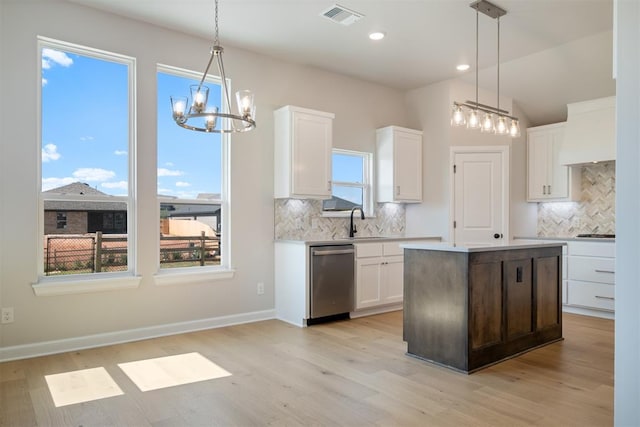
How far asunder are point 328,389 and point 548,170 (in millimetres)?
4961

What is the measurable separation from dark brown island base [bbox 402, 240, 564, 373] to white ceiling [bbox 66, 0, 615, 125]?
2.21 meters

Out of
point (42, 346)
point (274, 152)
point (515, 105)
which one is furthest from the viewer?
point (515, 105)

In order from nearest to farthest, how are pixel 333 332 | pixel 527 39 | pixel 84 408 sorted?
pixel 84 408 < pixel 333 332 < pixel 527 39

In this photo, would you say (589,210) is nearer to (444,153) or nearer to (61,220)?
(444,153)

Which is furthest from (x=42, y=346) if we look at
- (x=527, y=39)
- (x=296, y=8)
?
(x=527, y=39)

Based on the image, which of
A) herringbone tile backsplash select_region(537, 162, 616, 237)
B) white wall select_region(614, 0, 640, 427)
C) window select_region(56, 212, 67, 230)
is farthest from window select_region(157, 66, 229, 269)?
herringbone tile backsplash select_region(537, 162, 616, 237)

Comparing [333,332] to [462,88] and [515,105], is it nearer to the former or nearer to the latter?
[462,88]

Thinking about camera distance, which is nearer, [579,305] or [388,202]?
[579,305]

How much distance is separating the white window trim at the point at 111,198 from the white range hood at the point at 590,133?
5.36 meters

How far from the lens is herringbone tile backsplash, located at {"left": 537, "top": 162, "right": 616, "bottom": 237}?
5.81 metres

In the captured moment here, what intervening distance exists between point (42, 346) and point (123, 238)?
1.11 meters

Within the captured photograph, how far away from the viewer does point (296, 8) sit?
3.94 meters

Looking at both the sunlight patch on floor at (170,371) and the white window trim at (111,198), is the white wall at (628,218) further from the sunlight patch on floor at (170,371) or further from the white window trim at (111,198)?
the white window trim at (111,198)

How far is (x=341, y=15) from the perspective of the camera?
13.4 ft
